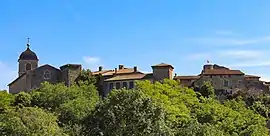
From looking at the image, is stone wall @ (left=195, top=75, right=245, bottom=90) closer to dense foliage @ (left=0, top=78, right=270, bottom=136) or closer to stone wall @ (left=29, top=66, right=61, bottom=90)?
dense foliage @ (left=0, top=78, right=270, bottom=136)

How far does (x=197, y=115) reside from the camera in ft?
175

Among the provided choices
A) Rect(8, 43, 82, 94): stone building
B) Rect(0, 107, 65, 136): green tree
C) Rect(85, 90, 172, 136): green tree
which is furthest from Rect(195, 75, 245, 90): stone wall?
Rect(0, 107, 65, 136): green tree

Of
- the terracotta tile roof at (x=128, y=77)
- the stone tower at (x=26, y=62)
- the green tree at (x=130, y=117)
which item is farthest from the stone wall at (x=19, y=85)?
the green tree at (x=130, y=117)

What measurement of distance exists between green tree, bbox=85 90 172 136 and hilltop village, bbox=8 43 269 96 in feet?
141

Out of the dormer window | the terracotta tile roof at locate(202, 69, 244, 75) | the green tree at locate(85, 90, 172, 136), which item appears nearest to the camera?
the green tree at locate(85, 90, 172, 136)

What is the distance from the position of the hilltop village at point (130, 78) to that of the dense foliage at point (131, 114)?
341cm

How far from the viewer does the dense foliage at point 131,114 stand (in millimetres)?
34281

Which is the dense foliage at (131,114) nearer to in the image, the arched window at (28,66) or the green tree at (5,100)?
the green tree at (5,100)

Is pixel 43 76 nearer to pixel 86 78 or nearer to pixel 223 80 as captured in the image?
pixel 86 78

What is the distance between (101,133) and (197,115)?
20.1 meters

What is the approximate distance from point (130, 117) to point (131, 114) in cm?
20

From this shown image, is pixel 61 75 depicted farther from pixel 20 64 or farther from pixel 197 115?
pixel 197 115

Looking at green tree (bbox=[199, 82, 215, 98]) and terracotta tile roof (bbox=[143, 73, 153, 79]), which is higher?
terracotta tile roof (bbox=[143, 73, 153, 79])

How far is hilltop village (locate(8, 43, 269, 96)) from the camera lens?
260ft
